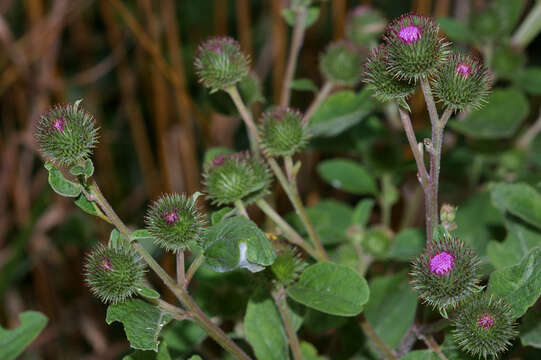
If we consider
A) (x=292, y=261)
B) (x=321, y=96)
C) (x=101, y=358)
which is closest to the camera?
(x=292, y=261)

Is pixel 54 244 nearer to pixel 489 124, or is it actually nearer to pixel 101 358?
pixel 101 358

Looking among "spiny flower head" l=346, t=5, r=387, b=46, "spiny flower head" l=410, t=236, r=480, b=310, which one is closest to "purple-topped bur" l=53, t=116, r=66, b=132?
"spiny flower head" l=410, t=236, r=480, b=310

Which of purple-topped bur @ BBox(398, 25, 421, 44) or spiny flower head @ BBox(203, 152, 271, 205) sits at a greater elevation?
purple-topped bur @ BBox(398, 25, 421, 44)

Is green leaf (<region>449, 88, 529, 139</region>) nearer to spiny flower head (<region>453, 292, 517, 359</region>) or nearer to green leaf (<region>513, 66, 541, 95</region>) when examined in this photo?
green leaf (<region>513, 66, 541, 95</region>)

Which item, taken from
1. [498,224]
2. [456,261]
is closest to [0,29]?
[498,224]

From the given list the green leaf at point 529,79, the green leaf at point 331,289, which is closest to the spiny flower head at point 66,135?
the green leaf at point 331,289

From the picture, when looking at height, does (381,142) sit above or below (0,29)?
below
